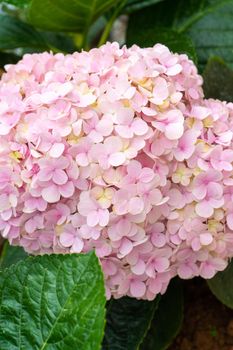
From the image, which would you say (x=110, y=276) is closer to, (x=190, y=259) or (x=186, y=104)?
(x=190, y=259)

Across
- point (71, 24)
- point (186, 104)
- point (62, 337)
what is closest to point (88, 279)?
point (62, 337)

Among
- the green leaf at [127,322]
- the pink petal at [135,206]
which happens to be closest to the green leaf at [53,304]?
the pink petal at [135,206]

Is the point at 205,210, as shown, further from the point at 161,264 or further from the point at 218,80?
the point at 218,80

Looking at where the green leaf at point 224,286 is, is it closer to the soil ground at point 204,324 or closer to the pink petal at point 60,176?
the soil ground at point 204,324

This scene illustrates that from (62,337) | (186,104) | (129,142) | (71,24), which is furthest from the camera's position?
(71,24)

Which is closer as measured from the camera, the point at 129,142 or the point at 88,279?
the point at 88,279
